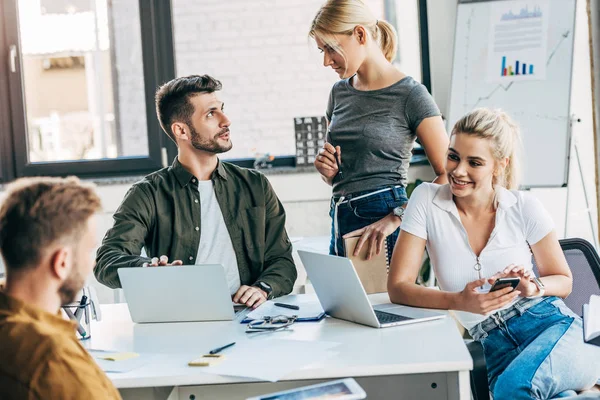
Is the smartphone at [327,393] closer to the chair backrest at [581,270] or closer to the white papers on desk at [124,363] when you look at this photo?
the white papers on desk at [124,363]

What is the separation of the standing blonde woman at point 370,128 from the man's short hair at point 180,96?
1.44ft

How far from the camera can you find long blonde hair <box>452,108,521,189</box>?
227cm

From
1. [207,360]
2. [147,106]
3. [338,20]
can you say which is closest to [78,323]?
[207,360]

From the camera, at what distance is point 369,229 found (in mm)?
2529

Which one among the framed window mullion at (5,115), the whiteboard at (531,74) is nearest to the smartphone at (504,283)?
the whiteboard at (531,74)

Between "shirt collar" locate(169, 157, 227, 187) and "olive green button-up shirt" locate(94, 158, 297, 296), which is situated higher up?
"shirt collar" locate(169, 157, 227, 187)

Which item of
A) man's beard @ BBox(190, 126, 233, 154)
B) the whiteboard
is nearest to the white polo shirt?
man's beard @ BBox(190, 126, 233, 154)

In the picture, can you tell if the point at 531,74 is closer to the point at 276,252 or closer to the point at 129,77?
the point at 276,252

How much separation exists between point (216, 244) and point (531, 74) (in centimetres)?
225

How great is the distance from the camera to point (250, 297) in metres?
2.27

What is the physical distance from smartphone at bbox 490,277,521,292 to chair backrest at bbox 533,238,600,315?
1.64 ft

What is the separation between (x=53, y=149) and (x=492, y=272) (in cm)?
317

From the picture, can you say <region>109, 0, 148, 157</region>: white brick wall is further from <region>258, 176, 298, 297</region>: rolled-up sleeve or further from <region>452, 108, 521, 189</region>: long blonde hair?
<region>452, 108, 521, 189</region>: long blonde hair

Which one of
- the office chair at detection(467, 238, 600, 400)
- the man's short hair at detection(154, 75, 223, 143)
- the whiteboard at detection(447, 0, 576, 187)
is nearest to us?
the office chair at detection(467, 238, 600, 400)
